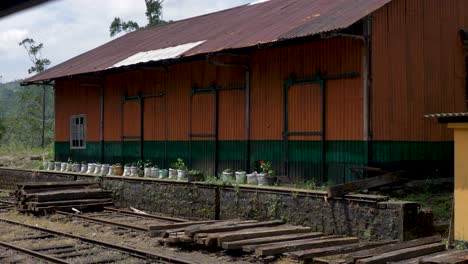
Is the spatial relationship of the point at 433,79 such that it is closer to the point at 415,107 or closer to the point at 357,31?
the point at 415,107

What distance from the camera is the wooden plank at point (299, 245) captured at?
350 inches

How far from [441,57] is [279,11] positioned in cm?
519

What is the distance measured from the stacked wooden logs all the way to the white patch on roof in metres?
3.97

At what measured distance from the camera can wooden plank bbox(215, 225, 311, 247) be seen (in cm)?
963

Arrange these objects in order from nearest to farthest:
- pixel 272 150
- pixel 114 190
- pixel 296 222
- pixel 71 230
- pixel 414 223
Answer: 1. pixel 414 223
2. pixel 296 222
3. pixel 71 230
4. pixel 272 150
5. pixel 114 190

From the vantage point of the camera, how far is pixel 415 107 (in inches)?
506

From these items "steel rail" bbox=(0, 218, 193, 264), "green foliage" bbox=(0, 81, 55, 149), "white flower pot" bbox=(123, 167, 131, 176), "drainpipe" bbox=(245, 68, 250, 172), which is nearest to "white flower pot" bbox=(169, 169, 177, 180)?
"drainpipe" bbox=(245, 68, 250, 172)

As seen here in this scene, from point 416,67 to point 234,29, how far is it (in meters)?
5.87

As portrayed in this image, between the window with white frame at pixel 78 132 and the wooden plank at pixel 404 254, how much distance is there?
1574cm

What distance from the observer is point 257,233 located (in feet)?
33.1

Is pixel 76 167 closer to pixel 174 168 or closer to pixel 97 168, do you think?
pixel 97 168

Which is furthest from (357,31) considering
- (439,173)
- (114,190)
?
(114,190)

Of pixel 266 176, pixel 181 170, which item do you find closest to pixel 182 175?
pixel 181 170

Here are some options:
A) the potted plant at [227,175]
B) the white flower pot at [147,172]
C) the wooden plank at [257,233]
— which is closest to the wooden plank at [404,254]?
the wooden plank at [257,233]
